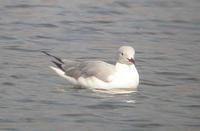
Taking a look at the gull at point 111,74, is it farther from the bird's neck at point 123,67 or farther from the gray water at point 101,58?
the gray water at point 101,58

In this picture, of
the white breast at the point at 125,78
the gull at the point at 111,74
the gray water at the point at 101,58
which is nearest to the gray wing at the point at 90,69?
the gull at the point at 111,74

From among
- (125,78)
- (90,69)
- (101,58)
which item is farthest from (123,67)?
(101,58)

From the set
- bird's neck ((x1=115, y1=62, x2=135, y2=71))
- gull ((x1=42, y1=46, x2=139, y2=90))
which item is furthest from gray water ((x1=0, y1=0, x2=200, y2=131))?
Answer: bird's neck ((x1=115, y1=62, x2=135, y2=71))

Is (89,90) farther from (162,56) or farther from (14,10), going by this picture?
(14,10)

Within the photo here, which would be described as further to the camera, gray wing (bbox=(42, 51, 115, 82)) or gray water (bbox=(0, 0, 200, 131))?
gray wing (bbox=(42, 51, 115, 82))

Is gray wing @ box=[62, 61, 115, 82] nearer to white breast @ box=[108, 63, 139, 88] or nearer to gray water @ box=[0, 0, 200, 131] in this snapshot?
white breast @ box=[108, 63, 139, 88]

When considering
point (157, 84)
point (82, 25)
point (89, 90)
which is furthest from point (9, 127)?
point (82, 25)
